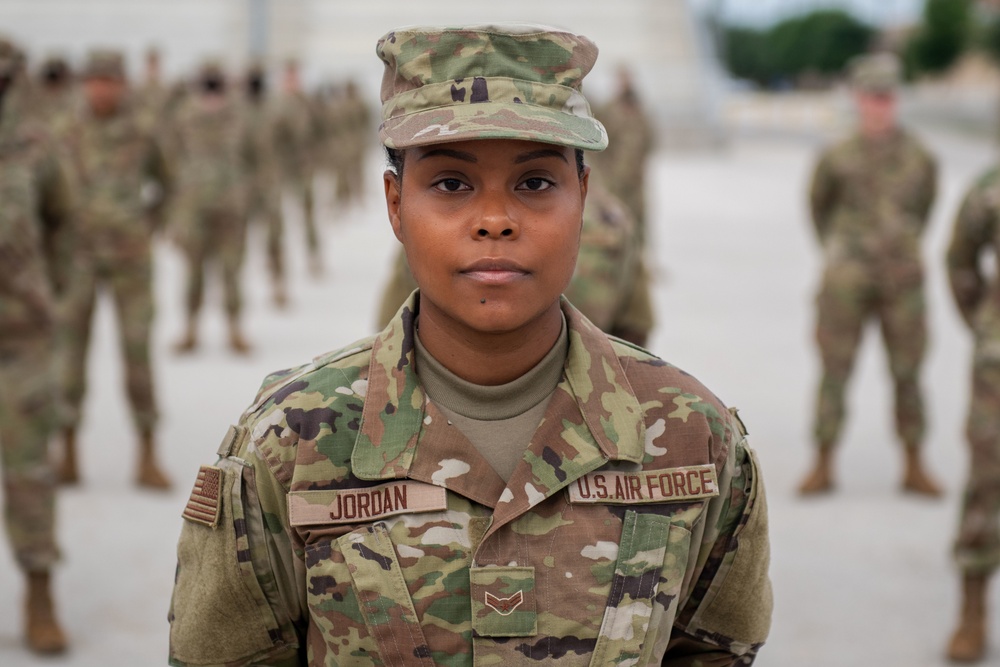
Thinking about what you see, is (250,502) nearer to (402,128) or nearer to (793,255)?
(402,128)

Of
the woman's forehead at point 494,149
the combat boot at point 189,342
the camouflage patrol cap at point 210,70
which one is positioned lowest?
the combat boot at point 189,342

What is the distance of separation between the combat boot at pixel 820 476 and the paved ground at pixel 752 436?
9 centimetres

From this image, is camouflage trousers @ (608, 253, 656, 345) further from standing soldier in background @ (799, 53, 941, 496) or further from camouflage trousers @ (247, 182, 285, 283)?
camouflage trousers @ (247, 182, 285, 283)

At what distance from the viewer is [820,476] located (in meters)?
6.59

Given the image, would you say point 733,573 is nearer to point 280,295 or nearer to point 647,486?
point 647,486

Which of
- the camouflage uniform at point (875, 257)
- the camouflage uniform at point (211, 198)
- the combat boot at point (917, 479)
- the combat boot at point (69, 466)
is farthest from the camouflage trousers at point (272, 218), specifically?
the combat boot at point (917, 479)

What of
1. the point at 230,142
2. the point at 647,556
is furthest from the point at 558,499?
the point at 230,142

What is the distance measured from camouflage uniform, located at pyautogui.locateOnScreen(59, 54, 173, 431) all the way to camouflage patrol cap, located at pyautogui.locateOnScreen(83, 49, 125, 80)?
0.20 m

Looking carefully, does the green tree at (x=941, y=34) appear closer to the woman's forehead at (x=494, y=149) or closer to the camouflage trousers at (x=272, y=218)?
the camouflage trousers at (x=272, y=218)

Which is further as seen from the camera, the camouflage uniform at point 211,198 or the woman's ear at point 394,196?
the camouflage uniform at point 211,198

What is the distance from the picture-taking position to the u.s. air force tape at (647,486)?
1761 millimetres

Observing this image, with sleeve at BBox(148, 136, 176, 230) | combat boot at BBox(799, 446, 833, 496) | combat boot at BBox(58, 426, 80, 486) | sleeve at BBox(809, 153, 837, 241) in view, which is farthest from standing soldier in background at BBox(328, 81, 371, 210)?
combat boot at BBox(799, 446, 833, 496)

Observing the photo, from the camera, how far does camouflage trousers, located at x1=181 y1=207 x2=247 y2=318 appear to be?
31.0 feet

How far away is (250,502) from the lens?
1.76 m
